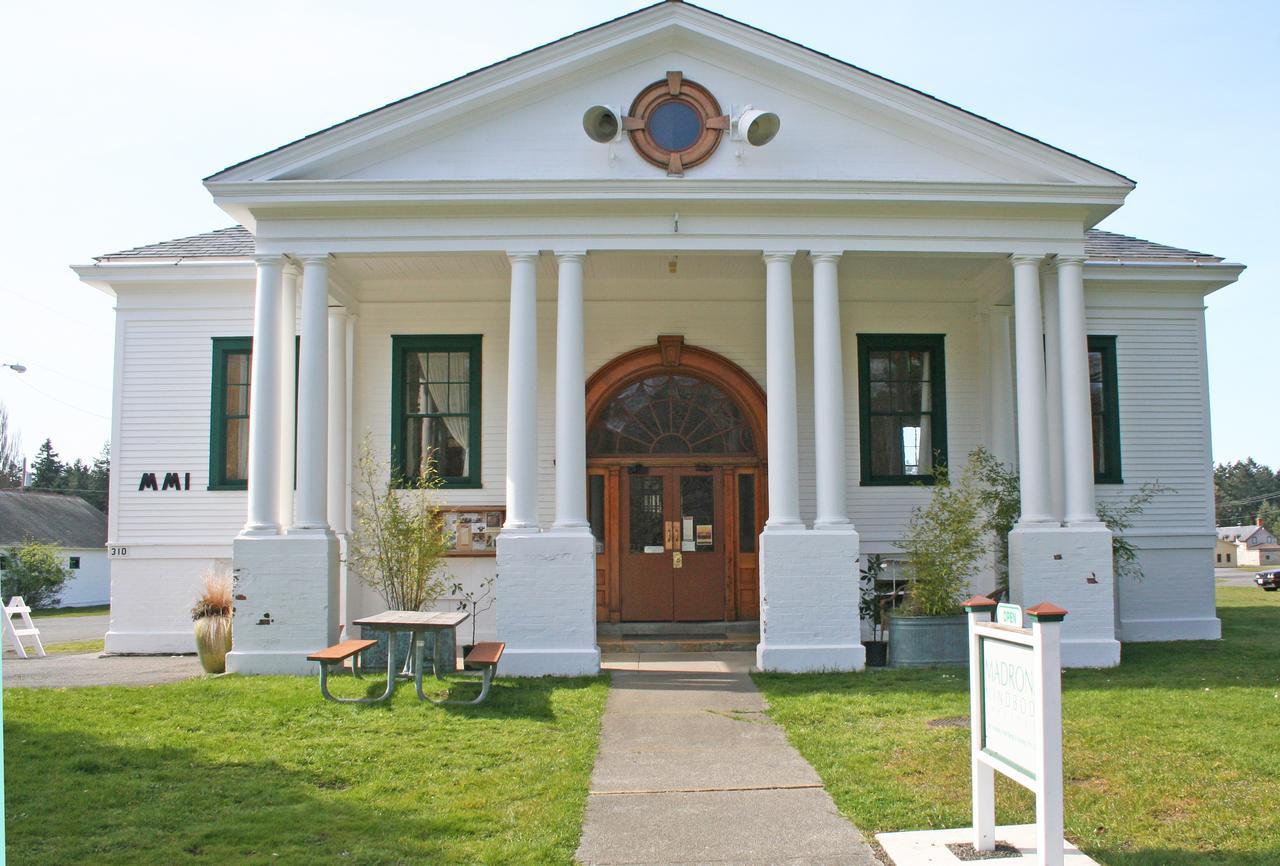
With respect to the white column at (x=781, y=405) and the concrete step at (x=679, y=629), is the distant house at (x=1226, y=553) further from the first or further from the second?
the white column at (x=781, y=405)

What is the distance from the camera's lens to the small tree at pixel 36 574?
109ft

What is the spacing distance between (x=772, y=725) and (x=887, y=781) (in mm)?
2235

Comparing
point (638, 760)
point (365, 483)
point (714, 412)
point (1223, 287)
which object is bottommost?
point (638, 760)

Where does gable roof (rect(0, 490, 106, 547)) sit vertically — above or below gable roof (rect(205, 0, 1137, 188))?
below

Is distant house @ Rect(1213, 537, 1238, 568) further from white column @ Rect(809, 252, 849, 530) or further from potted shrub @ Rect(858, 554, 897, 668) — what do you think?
white column @ Rect(809, 252, 849, 530)

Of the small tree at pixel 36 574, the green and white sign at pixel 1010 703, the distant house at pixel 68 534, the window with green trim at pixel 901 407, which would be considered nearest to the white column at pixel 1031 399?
the window with green trim at pixel 901 407

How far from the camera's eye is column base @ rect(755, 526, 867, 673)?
484 inches

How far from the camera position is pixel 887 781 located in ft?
23.7

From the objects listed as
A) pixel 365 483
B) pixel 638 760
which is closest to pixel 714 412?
pixel 365 483

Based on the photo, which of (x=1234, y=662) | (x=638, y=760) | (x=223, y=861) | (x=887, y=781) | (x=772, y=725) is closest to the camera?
(x=223, y=861)

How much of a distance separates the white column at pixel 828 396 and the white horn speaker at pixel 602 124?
2757 millimetres

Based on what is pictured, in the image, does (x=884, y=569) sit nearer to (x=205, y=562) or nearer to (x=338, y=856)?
(x=205, y=562)

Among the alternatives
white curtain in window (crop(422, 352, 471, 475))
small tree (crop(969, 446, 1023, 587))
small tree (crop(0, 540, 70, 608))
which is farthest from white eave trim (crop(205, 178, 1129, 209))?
small tree (crop(0, 540, 70, 608))

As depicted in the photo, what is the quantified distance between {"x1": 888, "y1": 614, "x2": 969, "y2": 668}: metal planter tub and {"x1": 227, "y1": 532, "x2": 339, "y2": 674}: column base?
21.8 ft
